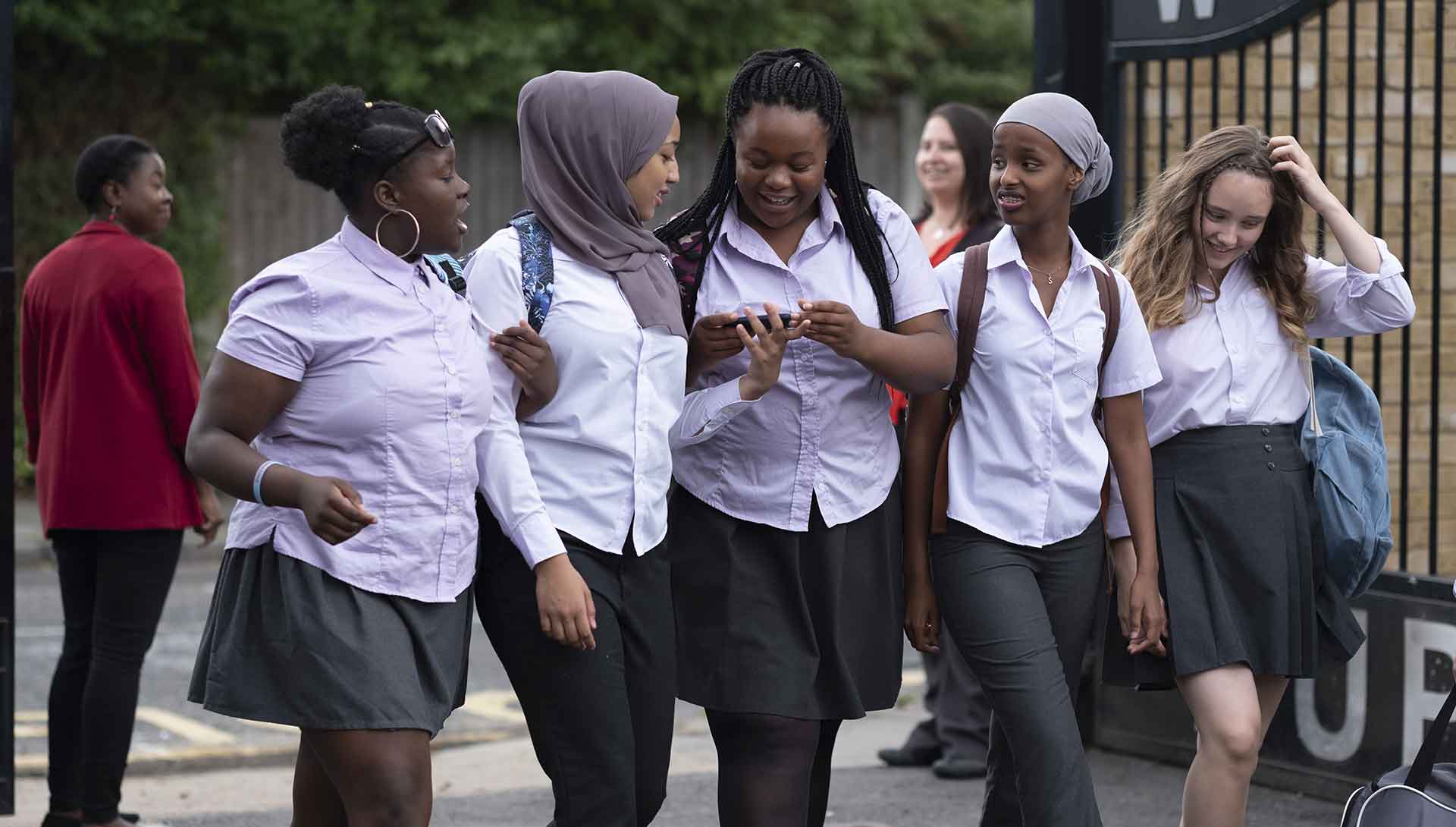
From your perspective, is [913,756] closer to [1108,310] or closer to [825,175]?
[1108,310]

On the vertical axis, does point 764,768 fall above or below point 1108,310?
below

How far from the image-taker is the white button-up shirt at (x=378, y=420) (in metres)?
3.23

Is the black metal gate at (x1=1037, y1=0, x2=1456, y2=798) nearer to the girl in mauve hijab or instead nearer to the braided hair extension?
the braided hair extension

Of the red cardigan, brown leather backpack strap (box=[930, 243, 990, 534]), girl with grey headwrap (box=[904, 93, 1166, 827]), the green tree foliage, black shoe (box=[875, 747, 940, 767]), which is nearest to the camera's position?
girl with grey headwrap (box=[904, 93, 1166, 827])

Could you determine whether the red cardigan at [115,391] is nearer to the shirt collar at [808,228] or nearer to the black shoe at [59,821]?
the black shoe at [59,821]

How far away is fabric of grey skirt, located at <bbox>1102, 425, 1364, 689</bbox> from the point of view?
13.2ft

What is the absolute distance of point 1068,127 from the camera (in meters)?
3.81

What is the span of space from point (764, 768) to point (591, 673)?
0.50 metres

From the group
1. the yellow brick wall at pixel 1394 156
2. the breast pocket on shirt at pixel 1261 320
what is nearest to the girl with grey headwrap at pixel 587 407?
the breast pocket on shirt at pixel 1261 320

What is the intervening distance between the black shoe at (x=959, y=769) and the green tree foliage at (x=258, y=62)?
9.54 m

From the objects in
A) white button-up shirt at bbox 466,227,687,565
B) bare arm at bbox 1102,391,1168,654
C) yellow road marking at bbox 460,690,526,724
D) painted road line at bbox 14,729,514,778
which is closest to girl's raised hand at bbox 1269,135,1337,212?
bare arm at bbox 1102,391,1168,654

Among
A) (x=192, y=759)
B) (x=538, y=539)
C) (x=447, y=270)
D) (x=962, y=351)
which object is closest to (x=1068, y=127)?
(x=962, y=351)

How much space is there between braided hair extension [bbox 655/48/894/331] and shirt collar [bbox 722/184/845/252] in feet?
0.05

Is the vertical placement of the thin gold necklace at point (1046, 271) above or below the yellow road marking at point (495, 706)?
above
